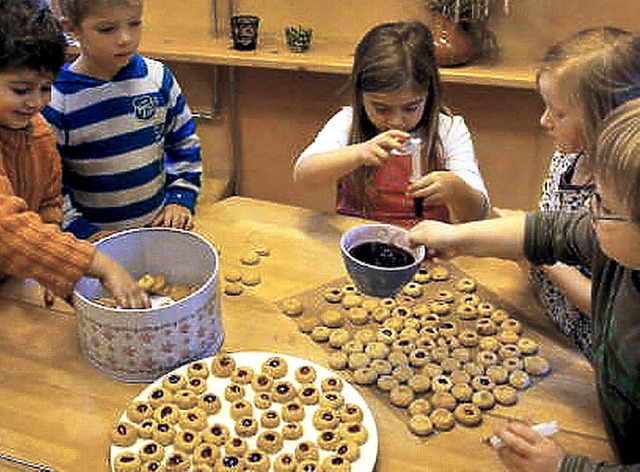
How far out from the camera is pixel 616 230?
0.80 m

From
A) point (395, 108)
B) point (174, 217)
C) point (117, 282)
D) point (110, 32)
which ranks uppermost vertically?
point (110, 32)

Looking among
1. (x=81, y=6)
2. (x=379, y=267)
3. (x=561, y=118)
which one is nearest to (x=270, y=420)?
(x=379, y=267)

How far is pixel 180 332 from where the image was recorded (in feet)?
3.41

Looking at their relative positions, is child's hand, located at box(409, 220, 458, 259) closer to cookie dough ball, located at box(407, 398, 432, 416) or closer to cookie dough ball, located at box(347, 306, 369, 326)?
cookie dough ball, located at box(347, 306, 369, 326)

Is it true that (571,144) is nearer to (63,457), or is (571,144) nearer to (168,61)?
(63,457)

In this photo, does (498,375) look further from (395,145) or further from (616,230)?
(395,145)

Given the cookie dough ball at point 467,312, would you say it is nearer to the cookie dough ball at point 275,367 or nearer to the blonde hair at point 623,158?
the cookie dough ball at point 275,367

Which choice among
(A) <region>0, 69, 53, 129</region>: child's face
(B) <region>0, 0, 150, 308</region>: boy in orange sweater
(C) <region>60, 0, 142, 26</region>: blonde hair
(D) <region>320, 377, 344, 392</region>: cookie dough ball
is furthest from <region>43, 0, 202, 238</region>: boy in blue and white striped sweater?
(D) <region>320, 377, 344, 392</region>: cookie dough ball

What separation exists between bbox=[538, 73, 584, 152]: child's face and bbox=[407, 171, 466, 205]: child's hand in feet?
0.68

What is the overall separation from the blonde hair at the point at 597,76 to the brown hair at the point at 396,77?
Result: 326mm

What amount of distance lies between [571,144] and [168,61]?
5.85 feet

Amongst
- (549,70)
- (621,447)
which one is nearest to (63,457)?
(621,447)

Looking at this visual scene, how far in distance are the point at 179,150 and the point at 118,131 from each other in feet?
0.57

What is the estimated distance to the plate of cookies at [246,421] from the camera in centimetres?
91
